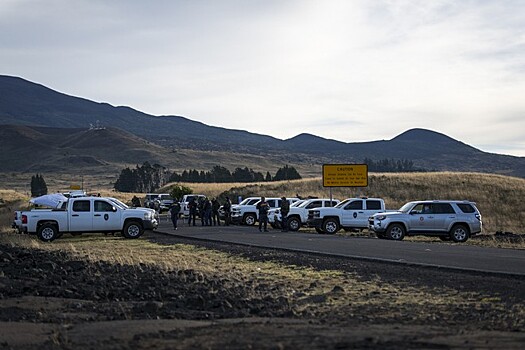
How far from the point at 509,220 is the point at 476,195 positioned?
576 inches

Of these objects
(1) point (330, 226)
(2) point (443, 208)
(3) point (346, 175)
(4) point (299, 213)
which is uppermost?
(3) point (346, 175)

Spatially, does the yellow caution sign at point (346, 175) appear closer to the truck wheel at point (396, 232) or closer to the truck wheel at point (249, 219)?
the truck wheel at point (249, 219)

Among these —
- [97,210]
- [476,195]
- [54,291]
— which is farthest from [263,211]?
[476,195]

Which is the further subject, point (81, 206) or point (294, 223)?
point (294, 223)

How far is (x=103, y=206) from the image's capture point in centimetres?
3180

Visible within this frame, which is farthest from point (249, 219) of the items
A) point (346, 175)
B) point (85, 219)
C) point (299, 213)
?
point (85, 219)

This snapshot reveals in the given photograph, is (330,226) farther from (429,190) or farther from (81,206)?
(429,190)

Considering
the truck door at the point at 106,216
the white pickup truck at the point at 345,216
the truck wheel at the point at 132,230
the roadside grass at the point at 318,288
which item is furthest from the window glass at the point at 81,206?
the white pickup truck at the point at 345,216

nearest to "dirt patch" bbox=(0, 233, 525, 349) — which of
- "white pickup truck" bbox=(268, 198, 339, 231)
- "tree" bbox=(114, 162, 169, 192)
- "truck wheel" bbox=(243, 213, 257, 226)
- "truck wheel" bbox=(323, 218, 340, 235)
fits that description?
"truck wheel" bbox=(323, 218, 340, 235)

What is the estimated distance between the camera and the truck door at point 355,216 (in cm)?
3597

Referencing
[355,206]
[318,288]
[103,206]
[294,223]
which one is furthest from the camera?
[294,223]

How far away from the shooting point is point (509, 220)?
5428 centimetres

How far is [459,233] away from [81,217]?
48.6ft

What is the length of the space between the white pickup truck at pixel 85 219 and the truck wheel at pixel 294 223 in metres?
8.93
